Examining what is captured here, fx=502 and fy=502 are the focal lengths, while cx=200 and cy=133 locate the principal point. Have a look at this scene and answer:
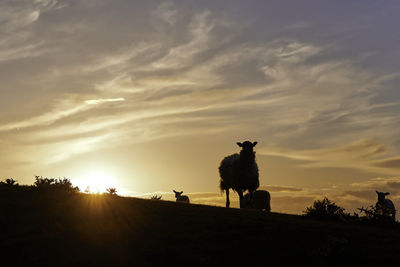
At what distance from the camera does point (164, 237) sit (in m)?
17.0

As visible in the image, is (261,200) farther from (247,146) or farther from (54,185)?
(54,185)

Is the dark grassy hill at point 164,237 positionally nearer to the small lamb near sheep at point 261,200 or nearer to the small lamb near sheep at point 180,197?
the small lamb near sheep at point 261,200

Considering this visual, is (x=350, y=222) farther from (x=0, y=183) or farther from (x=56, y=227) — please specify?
(x=0, y=183)

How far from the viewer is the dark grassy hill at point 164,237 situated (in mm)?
15148

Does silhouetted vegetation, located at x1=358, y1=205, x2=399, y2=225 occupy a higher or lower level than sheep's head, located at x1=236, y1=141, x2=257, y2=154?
lower

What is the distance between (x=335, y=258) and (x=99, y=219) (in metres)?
9.14

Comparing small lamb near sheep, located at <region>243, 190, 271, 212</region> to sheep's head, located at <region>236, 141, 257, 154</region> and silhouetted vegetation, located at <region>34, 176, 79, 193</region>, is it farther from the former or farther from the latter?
silhouetted vegetation, located at <region>34, 176, 79, 193</region>

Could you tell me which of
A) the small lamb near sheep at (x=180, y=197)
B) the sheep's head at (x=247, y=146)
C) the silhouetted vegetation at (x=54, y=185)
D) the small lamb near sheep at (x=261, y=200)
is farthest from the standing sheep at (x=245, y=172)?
the small lamb near sheep at (x=180, y=197)

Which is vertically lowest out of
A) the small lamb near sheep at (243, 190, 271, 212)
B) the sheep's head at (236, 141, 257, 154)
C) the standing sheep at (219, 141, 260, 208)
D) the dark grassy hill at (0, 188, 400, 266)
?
the dark grassy hill at (0, 188, 400, 266)

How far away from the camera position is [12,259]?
15656 mm

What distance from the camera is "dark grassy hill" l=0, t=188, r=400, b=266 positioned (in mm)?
15148

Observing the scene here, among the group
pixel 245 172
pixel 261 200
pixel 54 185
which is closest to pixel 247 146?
pixel 245 172

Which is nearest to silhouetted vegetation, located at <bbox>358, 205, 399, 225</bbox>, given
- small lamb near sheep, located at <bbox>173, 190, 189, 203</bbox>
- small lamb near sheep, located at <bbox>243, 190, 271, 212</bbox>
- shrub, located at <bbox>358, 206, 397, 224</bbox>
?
shrub, located at <bbox>358, 206, 397, 224</bbox>

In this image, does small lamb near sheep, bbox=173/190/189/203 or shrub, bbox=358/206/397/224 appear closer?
shrub, bbox=358/206/397/224
